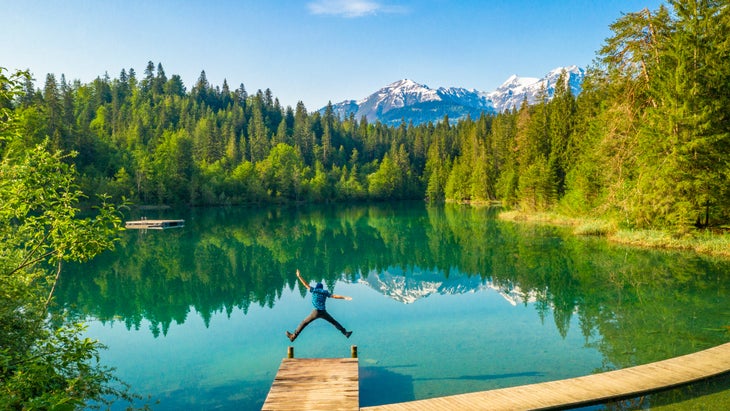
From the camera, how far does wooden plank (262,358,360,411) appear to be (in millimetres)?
7906

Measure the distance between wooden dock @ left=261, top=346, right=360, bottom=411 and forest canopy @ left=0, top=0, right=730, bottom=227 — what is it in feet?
20.4

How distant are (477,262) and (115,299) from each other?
20.4 meters

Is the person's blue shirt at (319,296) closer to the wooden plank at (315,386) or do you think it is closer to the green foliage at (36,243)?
the wooden plank at (315,386)

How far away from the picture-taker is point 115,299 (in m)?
20.7

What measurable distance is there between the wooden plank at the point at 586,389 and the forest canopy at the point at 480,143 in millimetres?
8789

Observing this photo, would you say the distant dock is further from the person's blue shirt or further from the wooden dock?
the wooden dock

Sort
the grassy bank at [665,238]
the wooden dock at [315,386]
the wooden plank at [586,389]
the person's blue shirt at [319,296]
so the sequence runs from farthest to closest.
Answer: the grassy bank at [665,238] → the person's blue shirt at [319,296] → the wooden plank at [586,389] → the wooden dock at [315,386]

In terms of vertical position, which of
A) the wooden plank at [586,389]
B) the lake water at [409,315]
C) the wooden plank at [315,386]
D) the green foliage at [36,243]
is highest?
the green foliage at [36,243]

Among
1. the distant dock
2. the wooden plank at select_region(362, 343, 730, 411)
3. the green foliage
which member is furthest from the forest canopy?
the distant dock

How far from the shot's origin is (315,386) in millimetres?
8664

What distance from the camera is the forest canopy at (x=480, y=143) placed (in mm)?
26422

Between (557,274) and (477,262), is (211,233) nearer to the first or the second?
(477,262)

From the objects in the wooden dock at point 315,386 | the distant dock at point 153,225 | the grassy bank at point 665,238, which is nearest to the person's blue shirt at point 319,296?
the wooden dock at point 315,386

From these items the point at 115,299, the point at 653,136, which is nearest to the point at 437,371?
the point at 115,299
